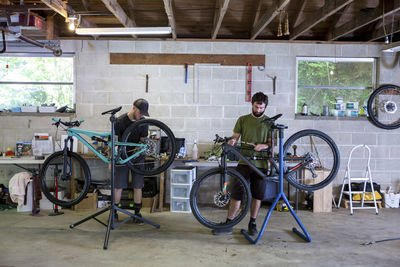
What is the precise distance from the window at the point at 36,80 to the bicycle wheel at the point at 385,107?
4944 millimetres

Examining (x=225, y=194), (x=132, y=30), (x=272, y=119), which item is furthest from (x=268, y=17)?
(x=225, y=194)

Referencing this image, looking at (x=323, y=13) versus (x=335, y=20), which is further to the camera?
(x=335, y=20)

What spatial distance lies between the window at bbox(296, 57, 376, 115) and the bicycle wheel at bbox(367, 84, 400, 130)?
164 mm

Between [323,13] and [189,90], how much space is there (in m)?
2.30

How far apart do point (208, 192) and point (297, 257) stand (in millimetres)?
2517

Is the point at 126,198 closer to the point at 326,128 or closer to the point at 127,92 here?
the point at 127,92

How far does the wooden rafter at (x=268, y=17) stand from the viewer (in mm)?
3939

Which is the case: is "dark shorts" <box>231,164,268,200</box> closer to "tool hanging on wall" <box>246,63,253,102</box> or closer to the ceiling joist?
"tool hanging on wall" <box>246,63,253,102</box>

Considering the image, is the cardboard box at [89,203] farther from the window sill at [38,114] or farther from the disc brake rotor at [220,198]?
the disc brake rotor at [220,198]

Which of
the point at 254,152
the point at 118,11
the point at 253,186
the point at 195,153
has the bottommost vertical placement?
the point at 253,186

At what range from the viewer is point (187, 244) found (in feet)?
12.0

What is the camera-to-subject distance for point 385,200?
18.1 feet

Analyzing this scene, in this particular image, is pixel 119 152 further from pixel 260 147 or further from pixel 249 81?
pixel 249 81

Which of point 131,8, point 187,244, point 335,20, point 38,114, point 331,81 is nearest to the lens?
point 187,244
